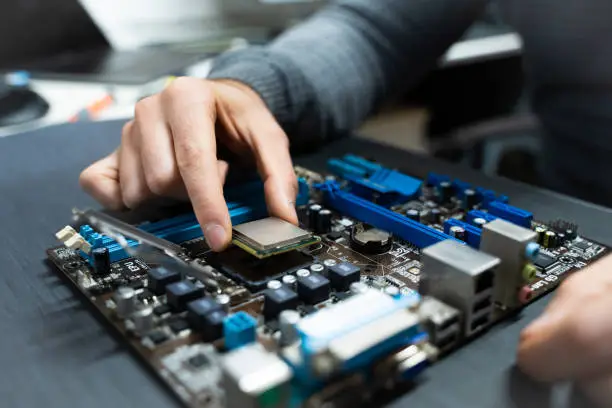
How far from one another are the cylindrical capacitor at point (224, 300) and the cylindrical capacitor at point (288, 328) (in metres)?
0.07

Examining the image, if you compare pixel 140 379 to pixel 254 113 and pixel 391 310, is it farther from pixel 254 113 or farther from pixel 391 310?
pixel 254 113

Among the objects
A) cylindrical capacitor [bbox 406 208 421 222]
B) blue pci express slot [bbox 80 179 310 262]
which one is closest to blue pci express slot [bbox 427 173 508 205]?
cylindrical capacitor [bbox 406 208 421 222]

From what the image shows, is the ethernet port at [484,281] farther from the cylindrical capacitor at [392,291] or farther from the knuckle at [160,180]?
the knuckle at [160,180]

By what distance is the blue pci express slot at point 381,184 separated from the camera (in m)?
0.92

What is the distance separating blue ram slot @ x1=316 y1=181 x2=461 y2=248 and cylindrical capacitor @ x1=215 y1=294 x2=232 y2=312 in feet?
0.90

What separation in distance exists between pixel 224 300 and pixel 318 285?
0.11 metres

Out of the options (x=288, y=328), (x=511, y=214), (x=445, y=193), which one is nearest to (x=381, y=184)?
(x=445, y=193)

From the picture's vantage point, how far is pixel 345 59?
50.9 inches

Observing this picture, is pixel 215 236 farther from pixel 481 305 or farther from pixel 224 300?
pixel 481 305

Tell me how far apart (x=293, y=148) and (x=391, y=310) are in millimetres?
710

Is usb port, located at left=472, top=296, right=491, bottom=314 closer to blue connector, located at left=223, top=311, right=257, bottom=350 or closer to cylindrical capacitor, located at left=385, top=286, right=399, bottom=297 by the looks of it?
cylindrical capacitor, located at left=385, top=286, right=399, bottom=297

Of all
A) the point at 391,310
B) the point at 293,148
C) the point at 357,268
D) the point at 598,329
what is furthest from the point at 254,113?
the point at 598,329

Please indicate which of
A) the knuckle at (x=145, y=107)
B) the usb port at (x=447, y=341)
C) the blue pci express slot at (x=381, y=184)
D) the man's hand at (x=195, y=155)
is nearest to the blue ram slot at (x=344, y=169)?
the blue pci express slot at (x=381, y=184)

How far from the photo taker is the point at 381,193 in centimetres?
91
